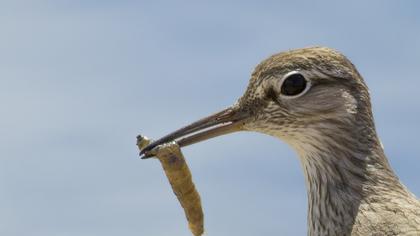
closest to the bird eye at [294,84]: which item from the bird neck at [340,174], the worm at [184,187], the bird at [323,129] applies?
the bird at [323,129]

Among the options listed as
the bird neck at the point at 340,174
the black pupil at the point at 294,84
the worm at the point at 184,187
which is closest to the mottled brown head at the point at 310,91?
the black pupil at the point at 294,84

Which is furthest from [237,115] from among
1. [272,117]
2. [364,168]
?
[364,168]

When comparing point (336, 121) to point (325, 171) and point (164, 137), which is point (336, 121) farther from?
point (164, 137)

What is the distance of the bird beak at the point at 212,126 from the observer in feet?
65.2

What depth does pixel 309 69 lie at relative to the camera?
62.7ft

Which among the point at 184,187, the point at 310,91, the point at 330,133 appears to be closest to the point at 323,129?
the point at 330,133

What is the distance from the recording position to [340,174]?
18.9 m

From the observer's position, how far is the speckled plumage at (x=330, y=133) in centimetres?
1853

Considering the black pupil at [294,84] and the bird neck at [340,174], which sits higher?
the black pupil at [294,84]

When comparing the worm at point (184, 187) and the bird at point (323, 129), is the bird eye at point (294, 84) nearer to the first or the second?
the bird at point (323, 129)

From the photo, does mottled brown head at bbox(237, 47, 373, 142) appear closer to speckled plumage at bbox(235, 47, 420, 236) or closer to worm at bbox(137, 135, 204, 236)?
speckled plumage at bbox(235, 47, 420, 236)

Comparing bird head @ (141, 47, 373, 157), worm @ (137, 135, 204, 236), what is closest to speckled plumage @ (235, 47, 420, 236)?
bird head @ (141, 47, 373, 157)

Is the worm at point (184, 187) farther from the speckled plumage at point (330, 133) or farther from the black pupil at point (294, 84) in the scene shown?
the black pupil at point (294, 84)

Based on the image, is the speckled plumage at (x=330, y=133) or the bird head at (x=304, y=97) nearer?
the speckled plumage at (x=330, y=133)
